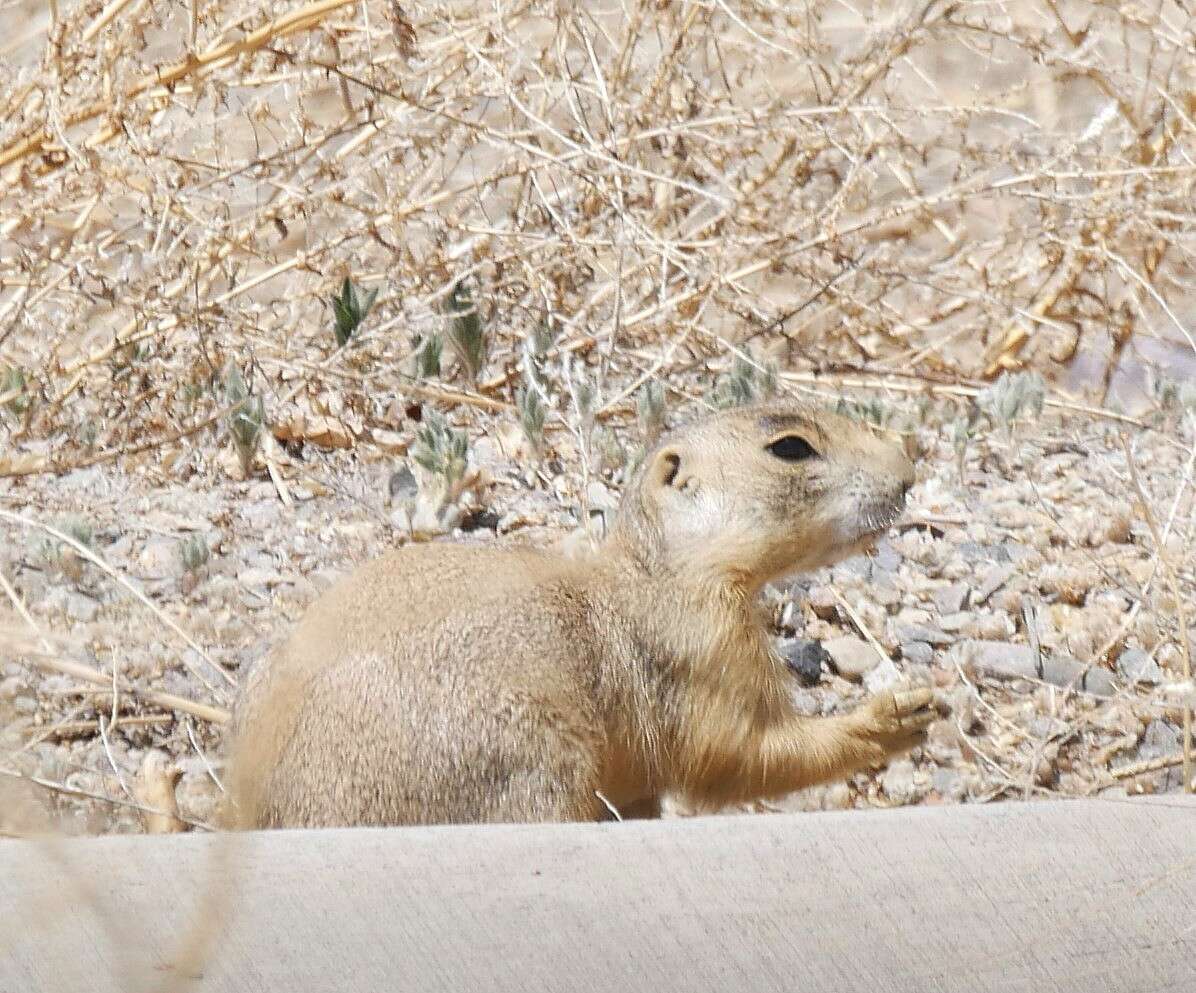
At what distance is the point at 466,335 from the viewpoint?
428cm

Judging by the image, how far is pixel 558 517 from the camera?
3.94 m

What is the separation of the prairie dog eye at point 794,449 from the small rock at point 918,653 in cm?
82

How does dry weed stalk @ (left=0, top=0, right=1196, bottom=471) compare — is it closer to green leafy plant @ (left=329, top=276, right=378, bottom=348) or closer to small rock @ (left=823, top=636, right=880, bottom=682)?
green leafy plant @ (left=329, top=276, right=378, bottom=348)

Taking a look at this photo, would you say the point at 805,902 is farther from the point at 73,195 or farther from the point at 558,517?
the point at 73,195

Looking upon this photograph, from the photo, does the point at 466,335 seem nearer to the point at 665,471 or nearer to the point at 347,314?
the point at 347,314

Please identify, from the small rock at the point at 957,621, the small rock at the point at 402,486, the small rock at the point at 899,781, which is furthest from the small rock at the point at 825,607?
the small rock at the point at 402,486

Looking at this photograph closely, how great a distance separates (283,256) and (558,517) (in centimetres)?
192

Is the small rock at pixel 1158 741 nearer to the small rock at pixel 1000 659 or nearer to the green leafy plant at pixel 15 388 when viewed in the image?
the small rock at pixel 1000 659

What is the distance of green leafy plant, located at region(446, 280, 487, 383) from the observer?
428cm

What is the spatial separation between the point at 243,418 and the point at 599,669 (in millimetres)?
1471

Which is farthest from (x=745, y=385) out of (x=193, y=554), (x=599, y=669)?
(x=599, y=669)

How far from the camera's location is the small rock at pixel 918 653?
353 cm

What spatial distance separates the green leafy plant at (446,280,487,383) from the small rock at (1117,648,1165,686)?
1.74 metres

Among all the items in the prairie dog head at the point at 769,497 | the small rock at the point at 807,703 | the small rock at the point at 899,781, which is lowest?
the small rock at the point at 899,781
